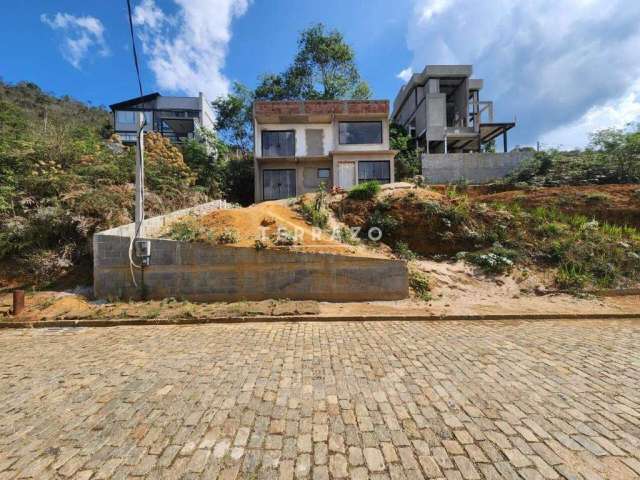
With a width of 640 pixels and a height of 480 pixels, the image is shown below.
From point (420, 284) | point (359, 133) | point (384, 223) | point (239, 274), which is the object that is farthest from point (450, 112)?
point (239, 274)

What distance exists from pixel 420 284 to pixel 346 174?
10939 mm

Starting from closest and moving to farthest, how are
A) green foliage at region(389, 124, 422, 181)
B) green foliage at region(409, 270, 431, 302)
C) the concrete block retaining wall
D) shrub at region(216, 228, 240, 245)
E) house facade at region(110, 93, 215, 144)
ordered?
the concrete block retaining wall < shrub at region(216, 228, 240, 245) < green foliage at region(409, 270, 431, 302) < green foliage at region(389, 124, 422, 181) < house facade at region(110, 93, 215, 144)

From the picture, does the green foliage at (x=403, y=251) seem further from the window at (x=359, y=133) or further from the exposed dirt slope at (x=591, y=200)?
the window at (x=359, y=133)

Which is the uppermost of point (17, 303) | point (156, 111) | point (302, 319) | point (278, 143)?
point (156, 111)

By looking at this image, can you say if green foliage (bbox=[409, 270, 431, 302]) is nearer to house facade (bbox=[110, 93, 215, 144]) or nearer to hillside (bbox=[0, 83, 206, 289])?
hillside (bbox=[0, 83, 206, 289])

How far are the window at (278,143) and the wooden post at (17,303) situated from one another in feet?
45.4

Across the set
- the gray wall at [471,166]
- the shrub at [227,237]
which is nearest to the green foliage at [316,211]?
the shrub at [227,237]

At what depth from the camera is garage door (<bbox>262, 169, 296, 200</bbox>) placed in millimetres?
17844

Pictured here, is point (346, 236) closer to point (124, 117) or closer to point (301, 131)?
point (301, 131)

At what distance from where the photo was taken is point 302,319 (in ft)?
20.5

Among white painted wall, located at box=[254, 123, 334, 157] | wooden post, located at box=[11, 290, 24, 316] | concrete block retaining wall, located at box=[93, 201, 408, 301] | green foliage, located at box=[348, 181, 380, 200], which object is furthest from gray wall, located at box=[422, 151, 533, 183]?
wooden post, located at box=[11, 290, 24, 316]

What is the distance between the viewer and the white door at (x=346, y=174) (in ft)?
57.2

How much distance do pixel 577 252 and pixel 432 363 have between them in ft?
28.9

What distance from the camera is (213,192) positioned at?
16359 mm
